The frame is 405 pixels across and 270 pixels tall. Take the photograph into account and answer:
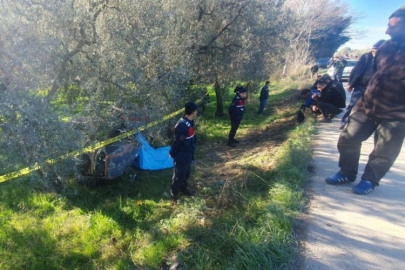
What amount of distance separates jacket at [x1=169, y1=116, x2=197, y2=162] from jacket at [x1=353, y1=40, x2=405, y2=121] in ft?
7.66

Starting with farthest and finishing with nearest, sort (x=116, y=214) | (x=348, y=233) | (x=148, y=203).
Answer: (x=148, y=203), (x=116, y=214), (x=348, y=233)

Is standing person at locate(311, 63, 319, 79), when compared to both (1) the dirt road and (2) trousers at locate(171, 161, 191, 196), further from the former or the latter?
(2) trousers at locate(171, 161, 191, 196)

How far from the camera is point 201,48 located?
762 centimetres

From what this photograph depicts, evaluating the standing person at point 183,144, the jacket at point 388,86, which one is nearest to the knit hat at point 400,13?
the jacket at point 388,86

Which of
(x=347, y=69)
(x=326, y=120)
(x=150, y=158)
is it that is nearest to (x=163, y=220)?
(x=150, y=158)

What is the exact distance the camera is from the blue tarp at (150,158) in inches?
209

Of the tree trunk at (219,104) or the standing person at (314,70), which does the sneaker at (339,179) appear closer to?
the tree trunk at (219,104)

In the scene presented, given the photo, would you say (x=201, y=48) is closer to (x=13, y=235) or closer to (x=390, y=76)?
(x=390, y=76)

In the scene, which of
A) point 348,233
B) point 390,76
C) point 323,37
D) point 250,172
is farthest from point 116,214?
point 323,37

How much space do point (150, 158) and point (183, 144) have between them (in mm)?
1634

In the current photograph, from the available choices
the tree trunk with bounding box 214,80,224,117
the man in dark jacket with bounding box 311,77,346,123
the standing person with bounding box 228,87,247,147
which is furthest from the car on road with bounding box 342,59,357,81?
the standing person with bounding box 228,87,247,147

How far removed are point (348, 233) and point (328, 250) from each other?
39 centimetres

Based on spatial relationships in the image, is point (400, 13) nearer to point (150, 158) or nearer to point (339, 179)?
point (339, 179)

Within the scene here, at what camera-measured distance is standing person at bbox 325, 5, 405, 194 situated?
288cm
